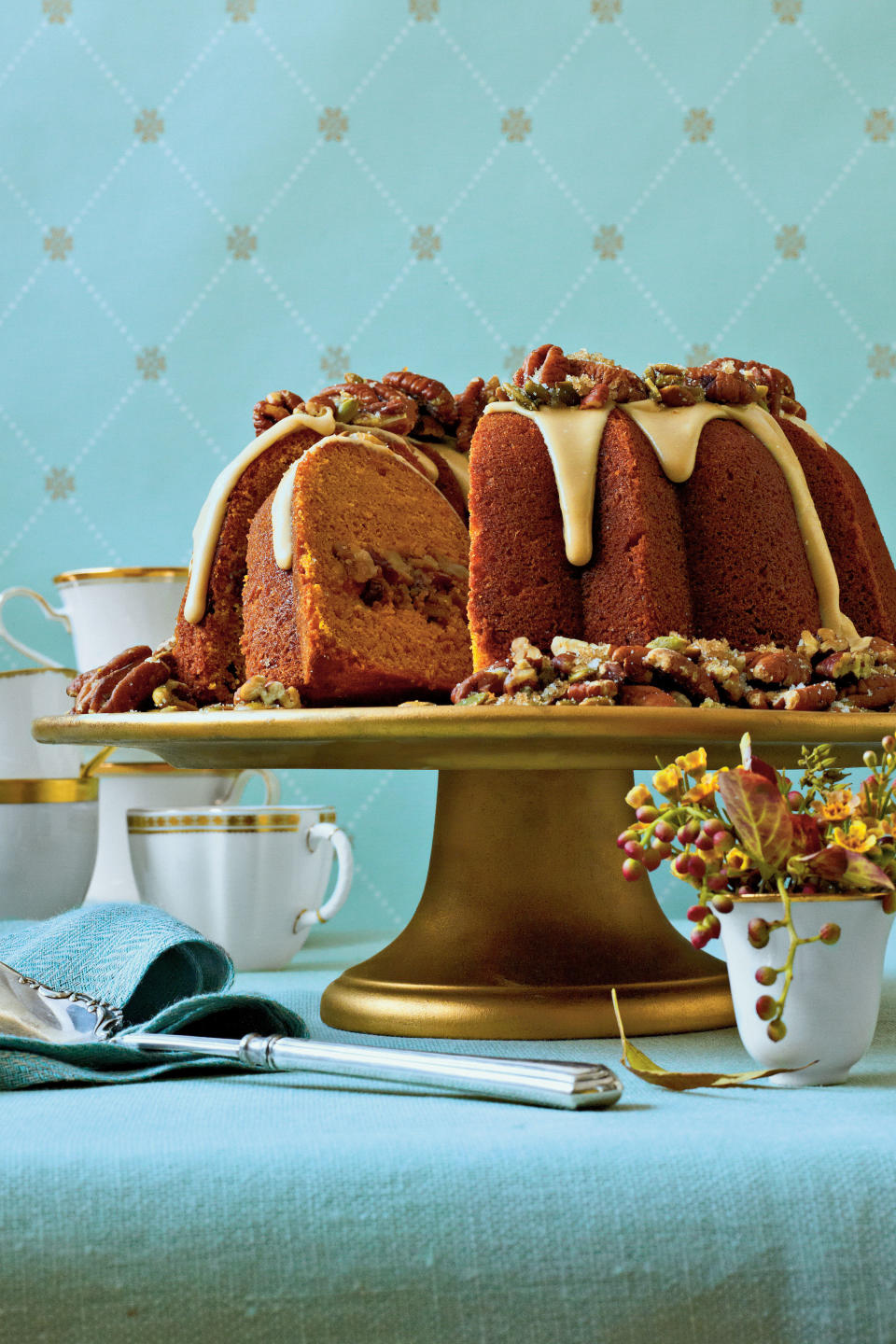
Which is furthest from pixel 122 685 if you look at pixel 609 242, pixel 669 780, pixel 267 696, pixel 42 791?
pixel 609 242

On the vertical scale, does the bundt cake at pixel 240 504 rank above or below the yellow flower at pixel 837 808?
above

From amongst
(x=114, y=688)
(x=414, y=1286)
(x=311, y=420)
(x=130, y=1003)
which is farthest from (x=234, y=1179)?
(x=311, y=420)

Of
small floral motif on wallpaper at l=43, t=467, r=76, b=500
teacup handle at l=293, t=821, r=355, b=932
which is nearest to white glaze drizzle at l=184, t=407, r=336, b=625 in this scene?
teacup handle at l=293, t=821, r=355, b=932

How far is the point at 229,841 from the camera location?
1072mm

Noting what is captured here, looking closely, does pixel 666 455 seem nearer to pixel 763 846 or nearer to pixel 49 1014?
pixel 763 846

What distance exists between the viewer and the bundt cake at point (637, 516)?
87 cm

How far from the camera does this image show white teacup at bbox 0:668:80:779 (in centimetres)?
138

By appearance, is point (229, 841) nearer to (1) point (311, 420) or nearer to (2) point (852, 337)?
(1) point (311, 420)

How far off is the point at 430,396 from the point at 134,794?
2.00 feet

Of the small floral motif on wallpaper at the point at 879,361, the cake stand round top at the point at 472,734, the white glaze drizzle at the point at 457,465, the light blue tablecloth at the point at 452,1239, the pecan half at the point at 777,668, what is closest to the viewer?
the light blue tablecloth at the point at 452,1239

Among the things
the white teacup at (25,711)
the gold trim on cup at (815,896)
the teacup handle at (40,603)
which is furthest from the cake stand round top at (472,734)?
the teacup handle at (40,603)

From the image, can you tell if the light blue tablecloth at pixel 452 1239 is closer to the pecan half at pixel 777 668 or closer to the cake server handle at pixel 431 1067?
the cake server handle at pixel 431 1067

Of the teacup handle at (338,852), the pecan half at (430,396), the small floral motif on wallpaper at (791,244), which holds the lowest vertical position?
the teacup handle at (338,852)

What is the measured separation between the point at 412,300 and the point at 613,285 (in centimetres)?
27
